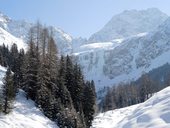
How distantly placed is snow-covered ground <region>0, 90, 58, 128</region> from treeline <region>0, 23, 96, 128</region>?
1.56 meters

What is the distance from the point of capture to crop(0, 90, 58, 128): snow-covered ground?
50844 millimetres

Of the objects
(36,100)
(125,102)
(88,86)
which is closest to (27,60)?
(36,100)

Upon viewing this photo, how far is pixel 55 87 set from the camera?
70.9m

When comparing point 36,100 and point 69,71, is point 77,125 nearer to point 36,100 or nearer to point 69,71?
point 36,100

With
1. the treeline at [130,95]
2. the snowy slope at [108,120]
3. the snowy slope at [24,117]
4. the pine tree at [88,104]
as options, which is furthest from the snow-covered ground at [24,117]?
the treeline at [130,95]

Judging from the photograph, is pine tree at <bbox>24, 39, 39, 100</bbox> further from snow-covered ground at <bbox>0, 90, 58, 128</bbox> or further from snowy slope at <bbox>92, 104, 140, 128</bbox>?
snowy slope at <bbox>92, 104, 140, 128</bbox>

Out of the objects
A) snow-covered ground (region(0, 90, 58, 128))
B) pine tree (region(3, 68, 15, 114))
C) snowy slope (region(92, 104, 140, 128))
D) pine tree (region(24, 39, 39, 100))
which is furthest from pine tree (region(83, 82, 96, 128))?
pine tree (region(3, 68, 15, 114))

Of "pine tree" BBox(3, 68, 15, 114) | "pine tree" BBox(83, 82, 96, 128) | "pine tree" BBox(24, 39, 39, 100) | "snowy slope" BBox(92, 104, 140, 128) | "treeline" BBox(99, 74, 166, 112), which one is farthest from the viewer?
"treeline" BBox(99, 74, 166, 112)

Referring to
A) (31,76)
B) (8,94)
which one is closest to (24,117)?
(8,94)

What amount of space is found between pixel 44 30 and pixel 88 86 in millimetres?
16641

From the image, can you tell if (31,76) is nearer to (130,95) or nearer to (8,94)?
(8,94)

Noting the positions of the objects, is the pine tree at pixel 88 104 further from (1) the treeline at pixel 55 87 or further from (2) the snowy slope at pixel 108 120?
(2) the snowy slope at pixel 108 120

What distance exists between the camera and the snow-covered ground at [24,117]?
5084 centimetres

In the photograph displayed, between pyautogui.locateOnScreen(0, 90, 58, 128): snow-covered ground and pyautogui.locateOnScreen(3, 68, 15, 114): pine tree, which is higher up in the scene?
pyautogui.locateOnScreen(3, 68, 15, 114): pine tree
